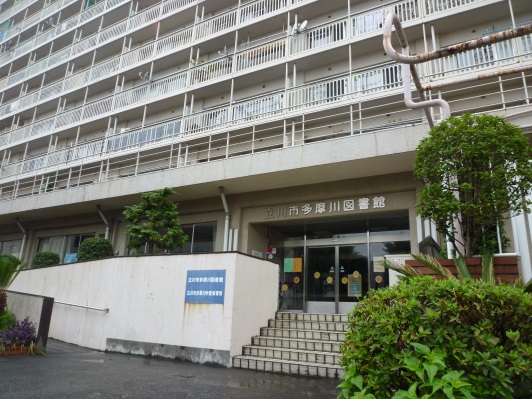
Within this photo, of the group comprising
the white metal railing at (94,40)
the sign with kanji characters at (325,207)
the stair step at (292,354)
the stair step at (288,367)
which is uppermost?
the white metal railing at (94,40)

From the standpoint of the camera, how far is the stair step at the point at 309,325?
26.7 feet

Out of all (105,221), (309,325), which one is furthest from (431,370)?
(105,221)

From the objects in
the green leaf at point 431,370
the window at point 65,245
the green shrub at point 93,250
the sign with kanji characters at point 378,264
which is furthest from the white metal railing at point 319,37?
the green leaf at point 431,370

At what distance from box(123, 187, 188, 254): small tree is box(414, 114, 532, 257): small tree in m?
8.02

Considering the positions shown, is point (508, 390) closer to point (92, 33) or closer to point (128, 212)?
point (128, 212)

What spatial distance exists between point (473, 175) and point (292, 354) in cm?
448

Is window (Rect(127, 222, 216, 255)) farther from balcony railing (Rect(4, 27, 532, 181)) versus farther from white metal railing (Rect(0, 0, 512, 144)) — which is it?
white metal railing (Rect(0, 0, 512, 144))

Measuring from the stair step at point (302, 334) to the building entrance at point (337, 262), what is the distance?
3585 millimetres

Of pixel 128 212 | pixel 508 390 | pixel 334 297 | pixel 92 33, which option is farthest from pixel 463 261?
pixel 92 33

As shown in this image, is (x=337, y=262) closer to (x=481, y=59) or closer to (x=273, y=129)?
(x=273, y=129)

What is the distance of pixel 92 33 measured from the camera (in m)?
24.0

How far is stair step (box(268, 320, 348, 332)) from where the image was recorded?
814 cm

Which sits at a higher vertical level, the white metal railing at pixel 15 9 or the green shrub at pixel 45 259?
the white metal railing at pixel 15 9

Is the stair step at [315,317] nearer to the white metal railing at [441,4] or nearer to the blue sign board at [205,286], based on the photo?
the blue sign board at [205,286]
